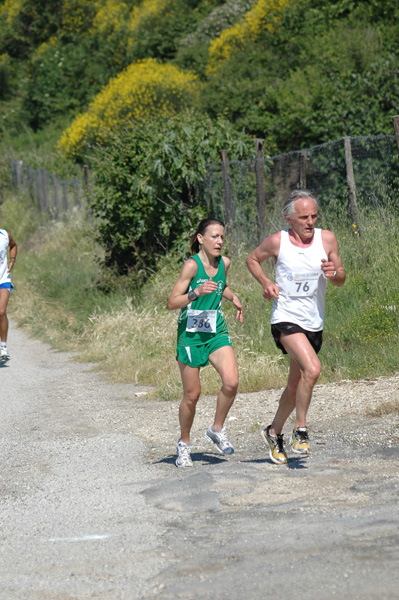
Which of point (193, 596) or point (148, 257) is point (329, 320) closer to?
point (148, 257)

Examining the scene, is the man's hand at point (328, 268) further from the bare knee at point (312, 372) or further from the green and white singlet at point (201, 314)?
the green and white singlet at point (201, 314)

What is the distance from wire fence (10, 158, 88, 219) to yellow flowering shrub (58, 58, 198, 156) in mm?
2036

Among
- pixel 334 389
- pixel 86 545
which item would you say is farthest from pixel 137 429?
pixel 86 545

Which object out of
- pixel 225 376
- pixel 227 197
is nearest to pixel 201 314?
pixel 225 376

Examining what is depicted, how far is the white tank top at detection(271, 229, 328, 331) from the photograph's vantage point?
5.96m

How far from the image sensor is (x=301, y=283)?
19.6ft

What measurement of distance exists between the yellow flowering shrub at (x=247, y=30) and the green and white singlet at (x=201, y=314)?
21.8 m

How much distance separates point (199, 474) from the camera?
5953 millimetres

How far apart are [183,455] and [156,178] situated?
827 centimetres

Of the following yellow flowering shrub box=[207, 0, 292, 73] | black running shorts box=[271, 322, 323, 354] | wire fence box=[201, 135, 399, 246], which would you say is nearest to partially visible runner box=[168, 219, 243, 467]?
black running shorts box=[271, 322, 323, 354]

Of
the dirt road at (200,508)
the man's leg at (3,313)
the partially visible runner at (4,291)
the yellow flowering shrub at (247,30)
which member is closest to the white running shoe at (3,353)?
the partially visible runner at (4,291)

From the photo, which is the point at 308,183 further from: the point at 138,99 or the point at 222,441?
the point at 138,99

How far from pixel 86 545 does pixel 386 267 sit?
6503mm

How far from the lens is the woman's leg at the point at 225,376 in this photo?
629 cm
